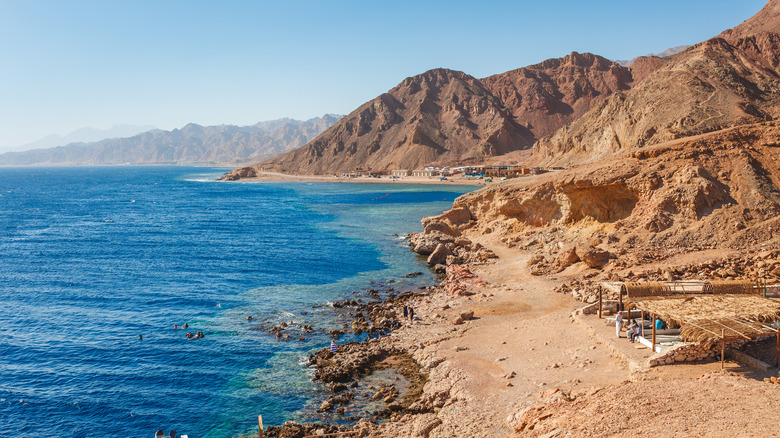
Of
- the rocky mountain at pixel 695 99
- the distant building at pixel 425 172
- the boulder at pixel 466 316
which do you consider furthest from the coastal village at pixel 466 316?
the distant building at pixel 425 172

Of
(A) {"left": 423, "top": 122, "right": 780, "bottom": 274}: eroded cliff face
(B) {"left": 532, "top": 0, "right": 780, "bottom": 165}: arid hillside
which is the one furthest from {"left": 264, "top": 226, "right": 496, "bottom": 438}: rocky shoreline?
(B) {"left": 532, "top": 0, "right": 780, "bottom": 165}: arid hillside

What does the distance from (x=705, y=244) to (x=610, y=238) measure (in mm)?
6488

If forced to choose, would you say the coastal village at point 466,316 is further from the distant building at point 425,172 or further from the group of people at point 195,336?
the distant building at point 425,172

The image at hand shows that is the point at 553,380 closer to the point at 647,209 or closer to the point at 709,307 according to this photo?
the point at 709,307

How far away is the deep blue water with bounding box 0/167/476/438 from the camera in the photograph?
76.6ft

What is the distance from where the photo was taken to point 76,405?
936 inches

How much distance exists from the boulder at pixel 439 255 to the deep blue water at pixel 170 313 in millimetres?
2229

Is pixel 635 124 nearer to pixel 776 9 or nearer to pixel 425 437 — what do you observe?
pixel 776 9

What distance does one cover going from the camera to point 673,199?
37.9 metres

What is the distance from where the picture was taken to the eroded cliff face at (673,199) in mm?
35219

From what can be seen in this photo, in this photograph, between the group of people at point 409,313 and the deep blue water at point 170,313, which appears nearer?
the deep blue water at point 170,313

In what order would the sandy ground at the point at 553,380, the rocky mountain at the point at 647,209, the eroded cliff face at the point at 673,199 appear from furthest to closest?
the eroded cliff face at the point at 673,199, the rocky mountain at the point at 647,209, the sandy ground at the point at 553,380

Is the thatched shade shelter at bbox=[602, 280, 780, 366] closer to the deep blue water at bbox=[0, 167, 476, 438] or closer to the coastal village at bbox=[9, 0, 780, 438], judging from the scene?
the coastal village at bbox=[9, 0, 780, 438]

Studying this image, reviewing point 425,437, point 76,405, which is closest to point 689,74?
point 425,437
